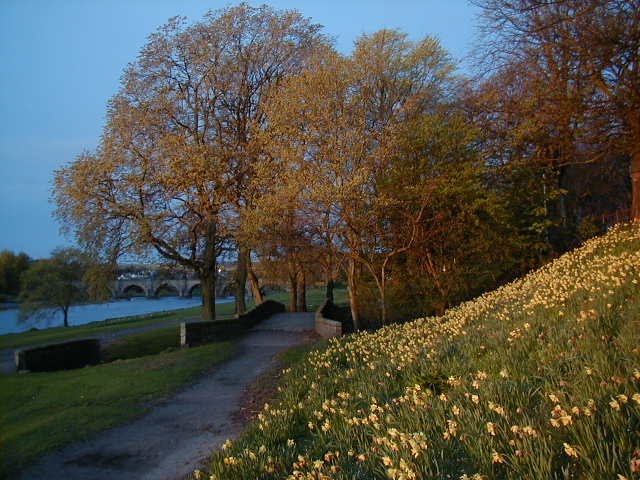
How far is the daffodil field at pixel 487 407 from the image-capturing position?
3.31 metres

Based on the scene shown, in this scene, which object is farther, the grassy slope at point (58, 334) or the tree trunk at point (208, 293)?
the grassy slope at point (58, 334)

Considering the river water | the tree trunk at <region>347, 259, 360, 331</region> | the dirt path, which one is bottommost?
the river water

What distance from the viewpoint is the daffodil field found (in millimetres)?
3307

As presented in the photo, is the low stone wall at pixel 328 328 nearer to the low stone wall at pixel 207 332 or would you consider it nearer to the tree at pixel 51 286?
the low stone wall at pixel 207 332

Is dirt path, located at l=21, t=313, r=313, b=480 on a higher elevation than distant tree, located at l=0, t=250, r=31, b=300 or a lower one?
lower

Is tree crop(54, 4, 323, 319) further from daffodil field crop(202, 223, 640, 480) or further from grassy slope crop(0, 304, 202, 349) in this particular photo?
daffodil field crop(202, 223, 640, 480)

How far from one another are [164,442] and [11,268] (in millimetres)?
61068

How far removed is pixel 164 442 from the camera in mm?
7582

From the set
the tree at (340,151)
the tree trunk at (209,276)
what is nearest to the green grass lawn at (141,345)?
the tree trunk at (209,276)

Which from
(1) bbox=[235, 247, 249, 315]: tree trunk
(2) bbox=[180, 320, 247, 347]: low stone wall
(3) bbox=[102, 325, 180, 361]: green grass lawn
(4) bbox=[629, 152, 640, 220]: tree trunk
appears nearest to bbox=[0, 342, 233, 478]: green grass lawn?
(2) bbox=[180, 320, 247, 347]: low stone wall

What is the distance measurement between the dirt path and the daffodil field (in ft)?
4.12

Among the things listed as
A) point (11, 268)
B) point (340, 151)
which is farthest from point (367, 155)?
point (11, 268)

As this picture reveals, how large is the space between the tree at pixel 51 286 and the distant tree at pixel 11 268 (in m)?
13.8

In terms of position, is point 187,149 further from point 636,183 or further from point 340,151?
point 636,183
